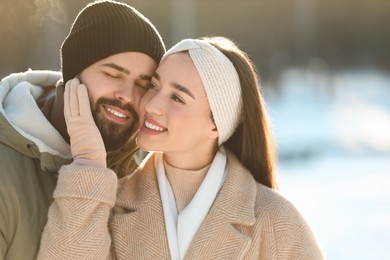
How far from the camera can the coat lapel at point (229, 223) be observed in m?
3.33

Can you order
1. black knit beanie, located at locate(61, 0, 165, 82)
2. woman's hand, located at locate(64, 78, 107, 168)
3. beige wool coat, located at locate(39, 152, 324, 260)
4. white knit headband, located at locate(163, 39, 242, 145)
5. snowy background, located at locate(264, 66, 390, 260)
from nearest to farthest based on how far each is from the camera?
beige wool coat, located at locate(39, 152, 324, 260)
woman's hand, located at locate(64, 78, 107, 168)
white knit headband, located at locate(163, 39, 242, 145)
black knit beanie, located at locate(61, 0, 165, 82)
snowy background, located at locate(264, 66, 390, 260)

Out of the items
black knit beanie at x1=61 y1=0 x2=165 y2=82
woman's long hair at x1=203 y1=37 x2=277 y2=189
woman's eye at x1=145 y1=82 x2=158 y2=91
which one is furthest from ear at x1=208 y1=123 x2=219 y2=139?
black knit beanie at x1=61 y1=0 x2=165 y2=82

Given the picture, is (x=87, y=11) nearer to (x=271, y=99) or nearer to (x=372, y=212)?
(x=372, y=212)

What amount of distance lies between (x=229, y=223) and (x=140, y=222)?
1.11 feet

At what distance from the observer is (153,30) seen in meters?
3.66

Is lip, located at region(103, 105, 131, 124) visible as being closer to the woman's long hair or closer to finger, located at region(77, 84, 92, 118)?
finger, located at region(77, 84, 92, 118)

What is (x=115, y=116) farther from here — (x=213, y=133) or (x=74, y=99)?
(x=213, y=133)

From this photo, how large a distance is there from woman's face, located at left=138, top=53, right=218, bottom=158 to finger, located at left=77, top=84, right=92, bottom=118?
213 mm

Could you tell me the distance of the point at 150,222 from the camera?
3.38 m

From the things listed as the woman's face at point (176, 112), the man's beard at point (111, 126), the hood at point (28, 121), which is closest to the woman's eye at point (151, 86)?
the woman's face at point (176, 112)

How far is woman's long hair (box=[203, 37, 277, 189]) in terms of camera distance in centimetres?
349

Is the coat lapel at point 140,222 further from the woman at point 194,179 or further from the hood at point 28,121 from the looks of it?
the hood at point 28,121

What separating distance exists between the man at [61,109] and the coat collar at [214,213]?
0.68 ft

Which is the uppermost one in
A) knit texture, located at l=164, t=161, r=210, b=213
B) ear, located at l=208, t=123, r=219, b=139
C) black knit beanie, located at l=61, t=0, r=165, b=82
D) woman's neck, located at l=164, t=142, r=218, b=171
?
black knit beanie, located at l=61, t=0, r=165, b=82
